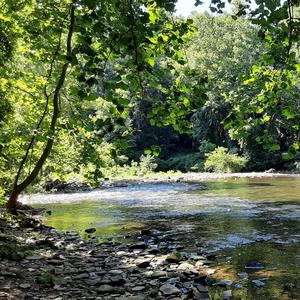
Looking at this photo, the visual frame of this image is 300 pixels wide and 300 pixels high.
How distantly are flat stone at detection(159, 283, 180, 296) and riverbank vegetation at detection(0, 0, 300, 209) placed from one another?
218 centimetres

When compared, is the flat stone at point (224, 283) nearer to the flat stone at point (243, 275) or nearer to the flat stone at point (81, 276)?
the flat stone at point (243, 275)

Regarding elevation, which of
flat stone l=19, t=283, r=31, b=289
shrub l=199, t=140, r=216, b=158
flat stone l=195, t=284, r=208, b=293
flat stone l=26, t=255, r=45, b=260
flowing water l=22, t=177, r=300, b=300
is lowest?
flowing water l=22, t=177, r=300, b=300

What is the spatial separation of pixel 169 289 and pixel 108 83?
4511 millimetres

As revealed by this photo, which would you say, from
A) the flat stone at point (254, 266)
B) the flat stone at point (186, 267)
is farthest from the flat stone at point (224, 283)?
the flat stone at point (254, 266)

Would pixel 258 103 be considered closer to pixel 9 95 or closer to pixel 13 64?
pixel 9 95

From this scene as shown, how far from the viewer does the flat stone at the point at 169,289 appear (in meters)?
6.25

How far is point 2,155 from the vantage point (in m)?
10.3

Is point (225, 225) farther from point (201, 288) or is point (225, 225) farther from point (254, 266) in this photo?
point (201, 288)

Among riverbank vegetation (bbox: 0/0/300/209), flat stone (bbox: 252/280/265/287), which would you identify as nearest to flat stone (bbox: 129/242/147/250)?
riverbank vegetation (bbox: 0/0/300/209)

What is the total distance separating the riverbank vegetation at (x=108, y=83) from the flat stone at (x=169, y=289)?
218cm

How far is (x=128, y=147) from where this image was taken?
11.3 ft

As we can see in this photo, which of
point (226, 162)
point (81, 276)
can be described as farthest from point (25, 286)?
point (226, 162)

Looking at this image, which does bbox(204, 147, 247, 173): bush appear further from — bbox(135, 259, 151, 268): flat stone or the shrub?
bbox(135, 259, 151, 268): flat stone

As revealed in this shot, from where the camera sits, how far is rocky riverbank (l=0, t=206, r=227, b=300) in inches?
228
